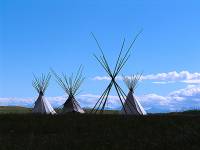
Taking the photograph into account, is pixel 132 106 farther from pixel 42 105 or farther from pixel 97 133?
pixel 97 133

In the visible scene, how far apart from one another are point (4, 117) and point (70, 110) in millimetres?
10737

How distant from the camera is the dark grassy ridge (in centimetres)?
1124

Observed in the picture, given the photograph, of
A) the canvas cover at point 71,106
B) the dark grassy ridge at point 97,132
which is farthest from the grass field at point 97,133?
the canvas cover at point 71,106

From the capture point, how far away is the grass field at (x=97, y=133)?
36.9ft

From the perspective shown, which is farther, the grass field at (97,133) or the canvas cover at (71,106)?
the canvas cover at (71,106)

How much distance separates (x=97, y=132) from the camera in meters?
13.7

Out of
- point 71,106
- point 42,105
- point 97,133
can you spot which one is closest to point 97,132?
point 97,133

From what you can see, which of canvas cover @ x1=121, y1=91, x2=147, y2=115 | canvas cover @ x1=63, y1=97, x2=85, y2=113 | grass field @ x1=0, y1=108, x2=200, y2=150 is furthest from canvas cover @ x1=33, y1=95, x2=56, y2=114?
grass field @ x1=0, y1=108, x2=200, y2=150

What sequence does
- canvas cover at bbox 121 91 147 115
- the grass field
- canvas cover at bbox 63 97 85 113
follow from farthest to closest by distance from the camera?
canvas cover at bbox 63 97 85 113 → canvas cover at bbox 121 91 147 115 → the grass field

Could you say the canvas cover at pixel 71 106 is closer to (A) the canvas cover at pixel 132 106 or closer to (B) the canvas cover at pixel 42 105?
(B) the canvas cover at pixel 42 105

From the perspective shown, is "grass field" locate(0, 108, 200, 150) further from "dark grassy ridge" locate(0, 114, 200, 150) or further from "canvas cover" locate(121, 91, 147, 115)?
"canvas cover" locate(121, 91, 147, 115)

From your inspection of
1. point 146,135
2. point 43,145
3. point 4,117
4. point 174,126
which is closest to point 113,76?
point 4,117

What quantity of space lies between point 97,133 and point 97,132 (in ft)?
0.67

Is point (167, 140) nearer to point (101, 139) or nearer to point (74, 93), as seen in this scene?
point (101, 139)
